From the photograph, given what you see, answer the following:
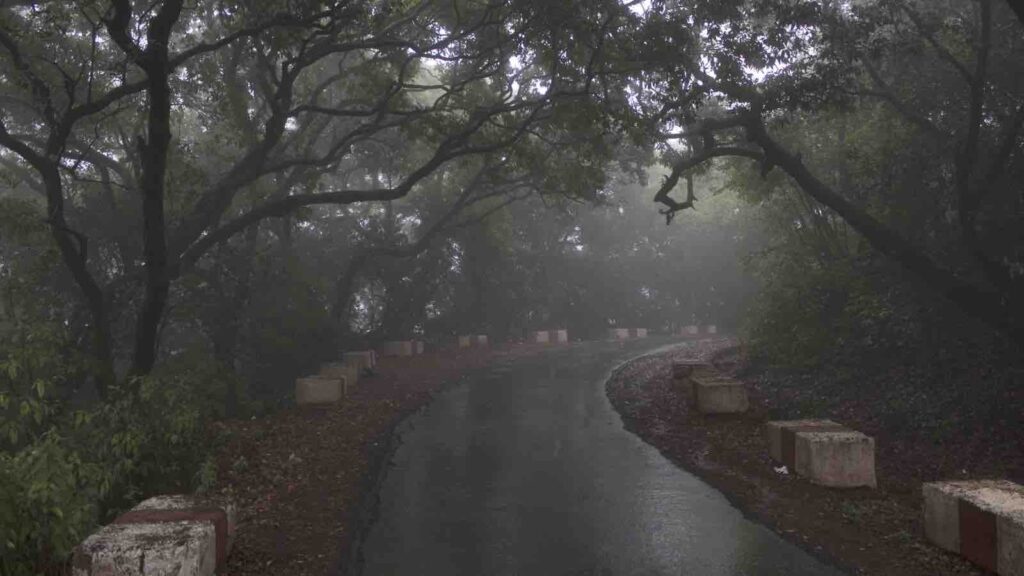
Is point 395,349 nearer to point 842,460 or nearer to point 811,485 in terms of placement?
point 811,485

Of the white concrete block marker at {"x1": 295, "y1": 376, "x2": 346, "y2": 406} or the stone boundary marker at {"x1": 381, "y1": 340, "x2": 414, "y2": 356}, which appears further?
the stone boundary marker at {"x1": 381, "y1": 340, "x2": 414, "y2": 356}

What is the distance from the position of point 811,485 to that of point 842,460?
0.44 m

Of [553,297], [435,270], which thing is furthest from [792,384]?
[553,297]

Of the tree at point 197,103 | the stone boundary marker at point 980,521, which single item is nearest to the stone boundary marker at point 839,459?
the stone boundary marker at point 980,521

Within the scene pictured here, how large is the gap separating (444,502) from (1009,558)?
5001 millimetres

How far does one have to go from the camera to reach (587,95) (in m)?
13.4

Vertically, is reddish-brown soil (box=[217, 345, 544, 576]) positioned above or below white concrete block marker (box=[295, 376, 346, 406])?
below

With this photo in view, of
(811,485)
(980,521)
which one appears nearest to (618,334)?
(811,485)

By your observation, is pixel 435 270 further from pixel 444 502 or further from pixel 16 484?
pixel 16 484

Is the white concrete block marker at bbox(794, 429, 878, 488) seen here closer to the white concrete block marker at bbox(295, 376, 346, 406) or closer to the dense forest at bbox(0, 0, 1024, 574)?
the dense forest at bbox(0, 0, 1024, 574)

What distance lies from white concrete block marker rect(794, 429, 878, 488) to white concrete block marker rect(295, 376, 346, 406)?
894cm

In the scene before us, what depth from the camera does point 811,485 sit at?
8117mm

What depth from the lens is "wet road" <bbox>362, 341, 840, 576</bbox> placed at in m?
5.98

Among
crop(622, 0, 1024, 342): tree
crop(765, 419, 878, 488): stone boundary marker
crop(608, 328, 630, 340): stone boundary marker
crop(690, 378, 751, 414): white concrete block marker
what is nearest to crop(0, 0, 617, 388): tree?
crop(622, 0, 1024, 342): tree
